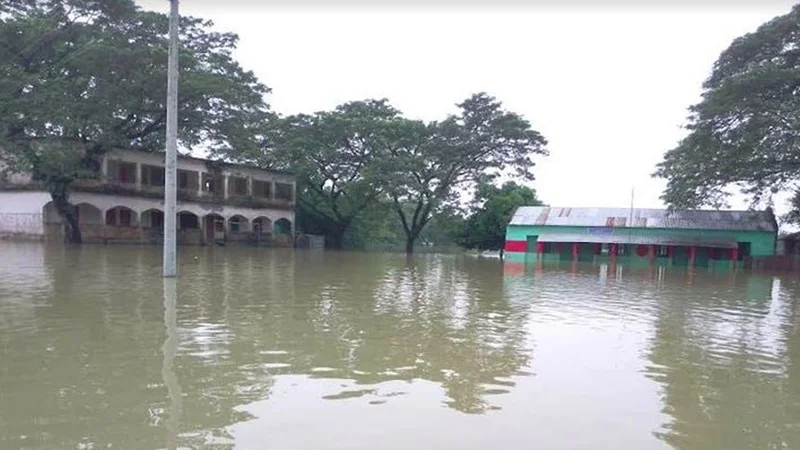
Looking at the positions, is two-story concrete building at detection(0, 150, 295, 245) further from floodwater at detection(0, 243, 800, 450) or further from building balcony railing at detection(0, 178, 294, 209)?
floodwater at detection(0, 243, 800, 450)

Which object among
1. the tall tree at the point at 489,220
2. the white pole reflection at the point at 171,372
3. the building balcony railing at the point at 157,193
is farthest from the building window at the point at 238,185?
the white pole reflection at the point at 171,372

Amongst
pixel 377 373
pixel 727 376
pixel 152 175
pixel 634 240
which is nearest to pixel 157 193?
pixel 152 175

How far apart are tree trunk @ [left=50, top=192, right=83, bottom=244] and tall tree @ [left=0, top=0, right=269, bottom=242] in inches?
2.1

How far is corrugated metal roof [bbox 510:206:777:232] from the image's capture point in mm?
41188

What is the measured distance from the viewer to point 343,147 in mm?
44031

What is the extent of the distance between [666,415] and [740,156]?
82.9ft

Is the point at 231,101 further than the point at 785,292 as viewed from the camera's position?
Yes

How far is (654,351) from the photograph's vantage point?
788 centimetres

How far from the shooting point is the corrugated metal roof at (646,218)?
41188 mm

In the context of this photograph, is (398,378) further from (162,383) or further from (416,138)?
(416,138)

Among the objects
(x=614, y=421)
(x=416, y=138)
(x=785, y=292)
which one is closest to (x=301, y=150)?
(x=416, y=138)

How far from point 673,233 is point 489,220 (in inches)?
542

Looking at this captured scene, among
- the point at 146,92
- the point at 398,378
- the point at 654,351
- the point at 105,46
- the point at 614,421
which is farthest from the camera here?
the point at 146,92

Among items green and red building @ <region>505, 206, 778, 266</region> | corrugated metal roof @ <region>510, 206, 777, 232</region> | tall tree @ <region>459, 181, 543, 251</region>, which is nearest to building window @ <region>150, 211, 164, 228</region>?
tall tree @ <region>459, 181, 543, 251</region>
